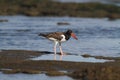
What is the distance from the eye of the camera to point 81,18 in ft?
174

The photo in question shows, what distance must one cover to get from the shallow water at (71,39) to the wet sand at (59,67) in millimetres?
3392

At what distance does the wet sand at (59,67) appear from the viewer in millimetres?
19188

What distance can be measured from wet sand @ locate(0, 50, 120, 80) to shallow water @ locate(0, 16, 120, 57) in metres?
3.39

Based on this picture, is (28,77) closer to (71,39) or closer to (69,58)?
(69,58)

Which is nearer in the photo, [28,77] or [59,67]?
[28,77]

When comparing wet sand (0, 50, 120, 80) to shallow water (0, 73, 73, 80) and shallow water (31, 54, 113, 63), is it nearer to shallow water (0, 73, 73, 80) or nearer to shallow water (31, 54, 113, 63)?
shallow water (0, 73, 73, 80)

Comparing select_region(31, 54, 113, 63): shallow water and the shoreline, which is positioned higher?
the shoreline

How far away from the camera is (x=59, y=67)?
22234 millimetres

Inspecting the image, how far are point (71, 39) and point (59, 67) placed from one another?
41.9ft

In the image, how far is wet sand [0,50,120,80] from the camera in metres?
19.2

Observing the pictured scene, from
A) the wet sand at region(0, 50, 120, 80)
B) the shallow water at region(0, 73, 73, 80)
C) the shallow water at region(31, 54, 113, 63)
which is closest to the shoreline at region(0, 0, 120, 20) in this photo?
the shallow water at region(31, 54, 113, 63)

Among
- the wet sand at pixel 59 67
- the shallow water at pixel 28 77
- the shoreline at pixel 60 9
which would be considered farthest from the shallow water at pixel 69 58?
the shoreline at pixel 60 9

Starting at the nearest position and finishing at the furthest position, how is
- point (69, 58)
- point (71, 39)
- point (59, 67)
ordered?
point (59, 67) < point (69, 58) < point (71, 39)

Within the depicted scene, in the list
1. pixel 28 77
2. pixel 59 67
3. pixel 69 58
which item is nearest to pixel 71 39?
pixel 69 58
